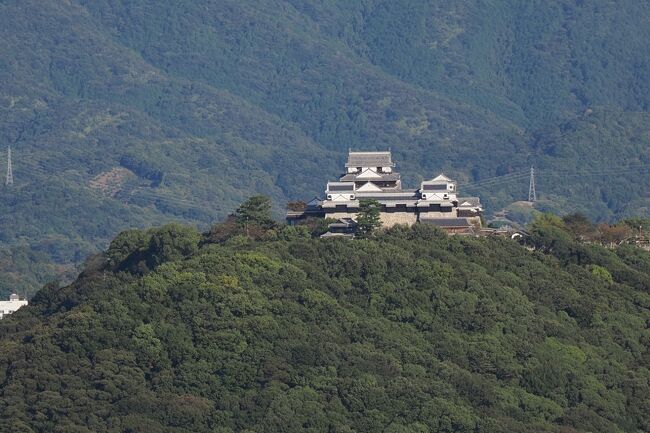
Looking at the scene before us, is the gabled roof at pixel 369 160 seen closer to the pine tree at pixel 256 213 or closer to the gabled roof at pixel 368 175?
the gabled roof at pixel 368 175

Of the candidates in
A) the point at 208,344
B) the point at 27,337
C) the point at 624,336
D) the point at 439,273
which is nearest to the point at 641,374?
the point at 624,336

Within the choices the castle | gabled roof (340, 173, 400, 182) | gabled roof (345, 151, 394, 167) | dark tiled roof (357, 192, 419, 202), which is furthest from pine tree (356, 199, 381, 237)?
gabled roof (345, 151, 394, 167)

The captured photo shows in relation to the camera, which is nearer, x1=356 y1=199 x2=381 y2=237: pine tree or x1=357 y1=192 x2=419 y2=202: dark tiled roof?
x1=356 y1=199 x2=381 y2=237: pine tree

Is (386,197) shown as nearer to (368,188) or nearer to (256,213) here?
(368,188)

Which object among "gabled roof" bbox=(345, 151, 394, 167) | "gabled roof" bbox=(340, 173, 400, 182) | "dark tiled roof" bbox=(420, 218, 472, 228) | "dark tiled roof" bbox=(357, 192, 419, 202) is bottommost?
"dark tiled roof" bbox=(420, 218, 472, 228)

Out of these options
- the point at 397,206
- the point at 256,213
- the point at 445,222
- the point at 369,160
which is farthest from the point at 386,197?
the point at 369,160

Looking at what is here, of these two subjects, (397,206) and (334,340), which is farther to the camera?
(397,206)

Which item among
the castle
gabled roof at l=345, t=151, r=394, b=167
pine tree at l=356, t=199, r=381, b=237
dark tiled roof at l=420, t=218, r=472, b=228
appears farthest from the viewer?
gabled roof at l=345, t=151, r=394, b=167

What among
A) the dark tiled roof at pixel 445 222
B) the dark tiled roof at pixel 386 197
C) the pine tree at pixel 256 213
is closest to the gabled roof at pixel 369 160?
the dark tiled roof at pixel 386 197

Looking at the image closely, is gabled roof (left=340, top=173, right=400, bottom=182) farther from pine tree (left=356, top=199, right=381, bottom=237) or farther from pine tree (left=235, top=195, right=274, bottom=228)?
pine tree (left=356, top=199, right=381, bottom=237)
